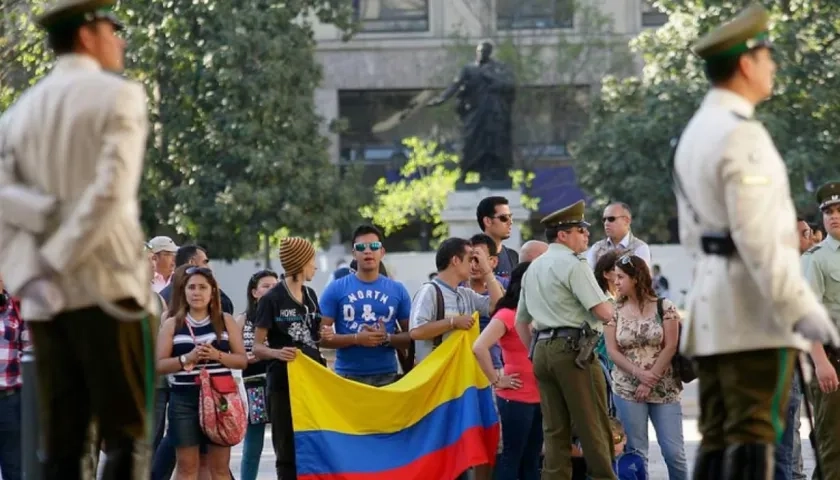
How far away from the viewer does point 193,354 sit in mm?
11352

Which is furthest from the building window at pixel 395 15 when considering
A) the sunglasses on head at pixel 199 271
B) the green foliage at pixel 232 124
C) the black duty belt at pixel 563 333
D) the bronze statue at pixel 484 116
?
the black duty belt at pixel 563 333

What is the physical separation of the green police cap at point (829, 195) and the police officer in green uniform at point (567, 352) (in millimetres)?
1467

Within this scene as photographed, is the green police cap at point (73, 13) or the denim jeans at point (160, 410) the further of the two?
the denim jeans at point (160, 410)

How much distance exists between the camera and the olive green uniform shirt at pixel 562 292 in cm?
1089

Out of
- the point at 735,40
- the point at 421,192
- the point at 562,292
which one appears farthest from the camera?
the point at 421,192

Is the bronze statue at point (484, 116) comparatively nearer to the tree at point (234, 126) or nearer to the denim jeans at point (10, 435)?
the tree at point (234, 126)

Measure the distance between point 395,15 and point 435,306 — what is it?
153 feet

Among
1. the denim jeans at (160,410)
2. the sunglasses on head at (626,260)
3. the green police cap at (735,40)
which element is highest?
the green police cap at (735,40)

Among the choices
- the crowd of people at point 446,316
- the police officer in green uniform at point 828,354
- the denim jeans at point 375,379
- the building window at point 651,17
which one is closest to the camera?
the crowd of people at point 446,316

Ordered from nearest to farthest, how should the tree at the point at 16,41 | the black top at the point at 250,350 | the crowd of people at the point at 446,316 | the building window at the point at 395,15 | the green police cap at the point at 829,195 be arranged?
the crowd of people at the point at 446,316
the green police cap at the point at 829,195
the black top at the point at 250,350
the tree at the point at 16,41
the building window at the point at 395,15

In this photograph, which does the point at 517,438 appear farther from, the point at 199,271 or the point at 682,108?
the point at 682,108

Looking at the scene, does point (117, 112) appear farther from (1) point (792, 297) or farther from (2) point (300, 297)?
(2) point (300, 297)

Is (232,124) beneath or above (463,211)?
above

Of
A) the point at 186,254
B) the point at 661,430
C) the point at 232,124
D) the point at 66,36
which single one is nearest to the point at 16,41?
the point at 232,124
